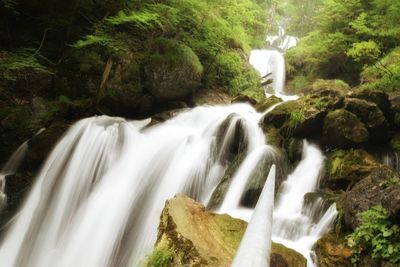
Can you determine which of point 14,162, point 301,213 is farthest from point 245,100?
point 14,162

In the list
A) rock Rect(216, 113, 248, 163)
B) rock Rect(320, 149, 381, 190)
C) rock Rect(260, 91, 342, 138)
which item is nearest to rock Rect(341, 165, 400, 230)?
rock Rect(320, 149, 381, 190)

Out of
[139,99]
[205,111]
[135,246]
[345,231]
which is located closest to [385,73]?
[205,111]

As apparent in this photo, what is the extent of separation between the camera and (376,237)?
4297 millimetres

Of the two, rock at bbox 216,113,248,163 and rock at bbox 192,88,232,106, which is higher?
rock at bbox 192,88,232,106

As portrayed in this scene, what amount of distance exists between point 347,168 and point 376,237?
3198 mm

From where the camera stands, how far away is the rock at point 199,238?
3708 millimetres

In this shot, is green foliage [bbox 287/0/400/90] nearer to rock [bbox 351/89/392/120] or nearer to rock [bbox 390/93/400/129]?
rock [bbox 390/93/400/129]

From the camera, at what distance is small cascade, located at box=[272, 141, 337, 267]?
5789 mm

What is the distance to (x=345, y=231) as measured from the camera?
5.44 meters

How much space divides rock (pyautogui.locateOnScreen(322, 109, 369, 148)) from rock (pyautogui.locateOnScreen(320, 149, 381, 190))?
240 millimetres

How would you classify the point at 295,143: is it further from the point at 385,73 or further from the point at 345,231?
the point at 385,73

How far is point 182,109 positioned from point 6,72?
221 inches

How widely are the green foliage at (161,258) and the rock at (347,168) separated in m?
4.95

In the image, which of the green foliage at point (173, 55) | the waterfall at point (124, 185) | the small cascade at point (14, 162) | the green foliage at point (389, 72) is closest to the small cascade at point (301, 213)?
the waterfall at point (124, 185)
